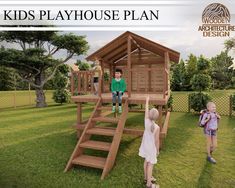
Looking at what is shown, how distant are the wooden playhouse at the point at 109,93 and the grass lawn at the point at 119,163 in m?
0.47

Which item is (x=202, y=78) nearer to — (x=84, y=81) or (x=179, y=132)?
(x=179, y=132)

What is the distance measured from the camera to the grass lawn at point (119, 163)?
550 centimetres

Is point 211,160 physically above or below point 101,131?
below

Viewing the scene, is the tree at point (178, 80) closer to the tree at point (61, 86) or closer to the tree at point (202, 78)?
the tree at point (61, 86)

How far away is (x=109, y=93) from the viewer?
1104 centimetres

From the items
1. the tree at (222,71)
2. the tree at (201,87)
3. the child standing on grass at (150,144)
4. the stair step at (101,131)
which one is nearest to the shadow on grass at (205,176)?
the child standing on grass at (150,144)

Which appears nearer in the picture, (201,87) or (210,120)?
(210,120)

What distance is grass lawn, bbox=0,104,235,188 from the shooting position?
550 cm

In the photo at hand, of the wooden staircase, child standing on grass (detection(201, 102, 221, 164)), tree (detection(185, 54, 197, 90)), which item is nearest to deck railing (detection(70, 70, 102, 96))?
the wooden staircase

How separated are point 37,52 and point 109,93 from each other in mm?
11995

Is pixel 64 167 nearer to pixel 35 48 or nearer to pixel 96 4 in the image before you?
pixel 96 4

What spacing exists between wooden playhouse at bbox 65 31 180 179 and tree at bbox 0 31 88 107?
9.87 metres

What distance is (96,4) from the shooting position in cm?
976

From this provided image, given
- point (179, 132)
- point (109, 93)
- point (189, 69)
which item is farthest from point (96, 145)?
point (189, 69)
